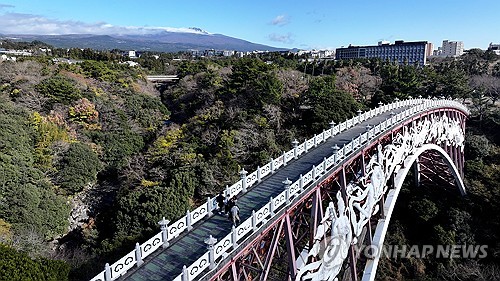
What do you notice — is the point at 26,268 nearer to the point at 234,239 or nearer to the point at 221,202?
the point at 221,202

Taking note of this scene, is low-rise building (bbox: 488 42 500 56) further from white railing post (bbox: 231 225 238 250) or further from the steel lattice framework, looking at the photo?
white railing post (bbox: 231 225 238 250)

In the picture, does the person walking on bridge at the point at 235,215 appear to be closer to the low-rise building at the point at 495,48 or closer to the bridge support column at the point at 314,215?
the bridge support column at the point at 314,215

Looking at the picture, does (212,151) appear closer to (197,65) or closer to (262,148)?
(262,148)

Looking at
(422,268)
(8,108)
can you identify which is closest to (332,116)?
(422,268)

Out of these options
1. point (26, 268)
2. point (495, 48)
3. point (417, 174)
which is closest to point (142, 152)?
point (26, 268)

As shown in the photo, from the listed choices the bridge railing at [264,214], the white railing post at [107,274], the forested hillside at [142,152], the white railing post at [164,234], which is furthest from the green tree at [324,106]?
the white railing post at [107,274]

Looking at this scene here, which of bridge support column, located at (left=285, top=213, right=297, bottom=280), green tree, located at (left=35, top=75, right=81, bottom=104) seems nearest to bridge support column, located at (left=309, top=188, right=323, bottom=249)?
bridge support column, located at (left=285, top=213, right=297, bottom=280)

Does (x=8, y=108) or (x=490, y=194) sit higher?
(x=8, y=108)
